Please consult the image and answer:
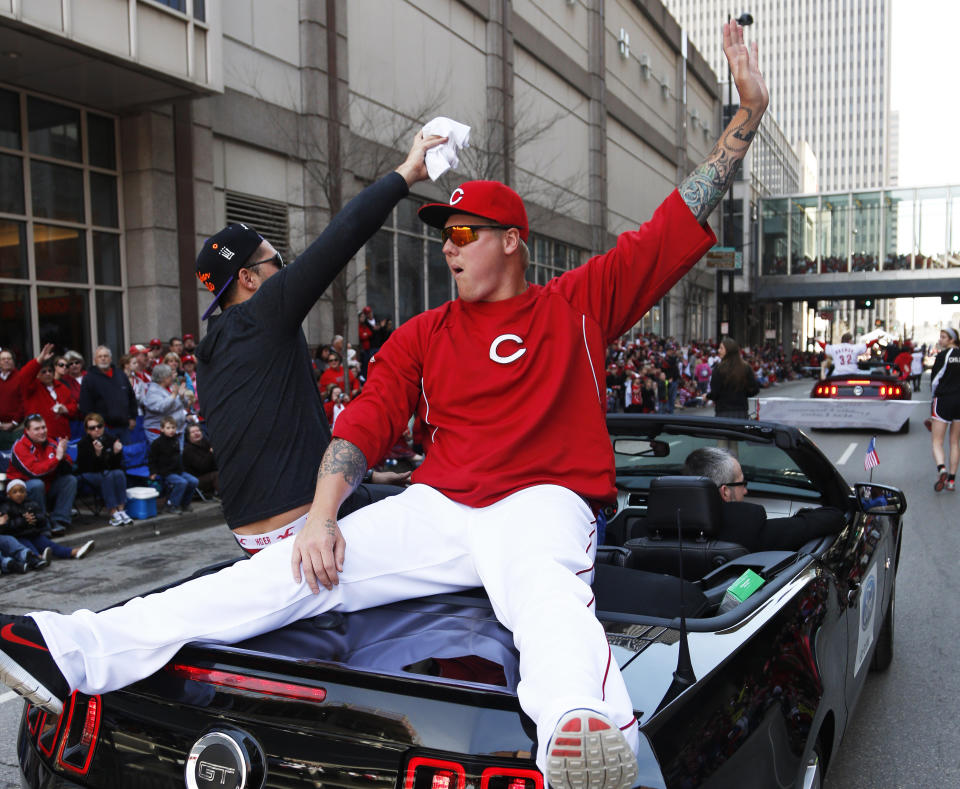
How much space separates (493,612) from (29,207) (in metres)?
13.0

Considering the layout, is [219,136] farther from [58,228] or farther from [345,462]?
[345,462]

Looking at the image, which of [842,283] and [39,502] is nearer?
[39,502]

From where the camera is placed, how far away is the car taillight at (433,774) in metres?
1.67

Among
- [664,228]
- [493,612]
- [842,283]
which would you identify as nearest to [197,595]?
[493,612]

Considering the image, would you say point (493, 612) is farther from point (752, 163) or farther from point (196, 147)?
point (752, 163)

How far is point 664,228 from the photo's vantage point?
106 inches

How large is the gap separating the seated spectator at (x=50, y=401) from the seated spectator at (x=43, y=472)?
0.73 m

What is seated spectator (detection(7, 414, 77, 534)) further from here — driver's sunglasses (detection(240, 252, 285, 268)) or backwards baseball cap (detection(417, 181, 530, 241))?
backwards baseball cap (detection(417, 181, 530, 241))

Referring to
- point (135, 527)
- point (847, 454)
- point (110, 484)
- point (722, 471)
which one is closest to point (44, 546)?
point (135, 527)

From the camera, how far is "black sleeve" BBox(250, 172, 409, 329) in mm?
2531

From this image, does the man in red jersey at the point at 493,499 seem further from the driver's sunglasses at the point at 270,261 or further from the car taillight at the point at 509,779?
the driver's sunglasses at the point at 270,261

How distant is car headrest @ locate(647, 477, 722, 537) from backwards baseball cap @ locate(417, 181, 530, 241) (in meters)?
1.07

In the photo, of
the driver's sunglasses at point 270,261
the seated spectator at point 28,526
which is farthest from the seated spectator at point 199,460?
the driver's sunglasses at point 270,261

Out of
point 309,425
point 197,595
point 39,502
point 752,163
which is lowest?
point 39,502
